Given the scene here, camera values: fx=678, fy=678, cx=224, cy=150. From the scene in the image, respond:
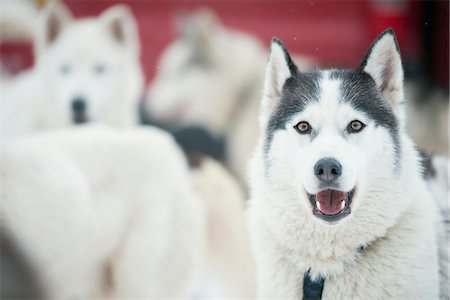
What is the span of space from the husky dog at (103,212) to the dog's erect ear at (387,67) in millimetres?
966

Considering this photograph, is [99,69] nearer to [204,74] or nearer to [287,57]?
[287,57]

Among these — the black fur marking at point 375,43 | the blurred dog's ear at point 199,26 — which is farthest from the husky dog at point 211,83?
the black fur marking at point 375,43

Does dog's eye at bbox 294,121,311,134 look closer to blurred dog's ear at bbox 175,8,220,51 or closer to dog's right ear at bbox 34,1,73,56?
dog's right ear at bbox 34,1,73,56

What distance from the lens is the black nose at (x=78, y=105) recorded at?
8.79ft

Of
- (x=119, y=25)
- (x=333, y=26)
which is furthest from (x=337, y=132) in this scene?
(x=333, y=26)

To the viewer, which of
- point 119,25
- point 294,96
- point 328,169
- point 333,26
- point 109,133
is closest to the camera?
point 328,169

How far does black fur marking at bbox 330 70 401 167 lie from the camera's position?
51.6 inches

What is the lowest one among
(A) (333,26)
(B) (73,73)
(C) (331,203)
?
(C) (331,203)

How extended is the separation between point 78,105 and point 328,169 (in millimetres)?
1664

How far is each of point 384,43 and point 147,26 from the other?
8.08ft

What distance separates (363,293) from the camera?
4.46 feet

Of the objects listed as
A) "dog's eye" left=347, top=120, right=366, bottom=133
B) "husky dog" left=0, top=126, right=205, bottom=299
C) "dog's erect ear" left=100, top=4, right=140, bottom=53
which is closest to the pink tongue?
"dog's eye" left=347, top=120, right=366, bottom=133

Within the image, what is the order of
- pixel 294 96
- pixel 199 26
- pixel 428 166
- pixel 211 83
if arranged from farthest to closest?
pixel 211 83
pixel 199 26
pixel 428 166
pixel 294 96

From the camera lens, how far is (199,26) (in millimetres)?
4070
